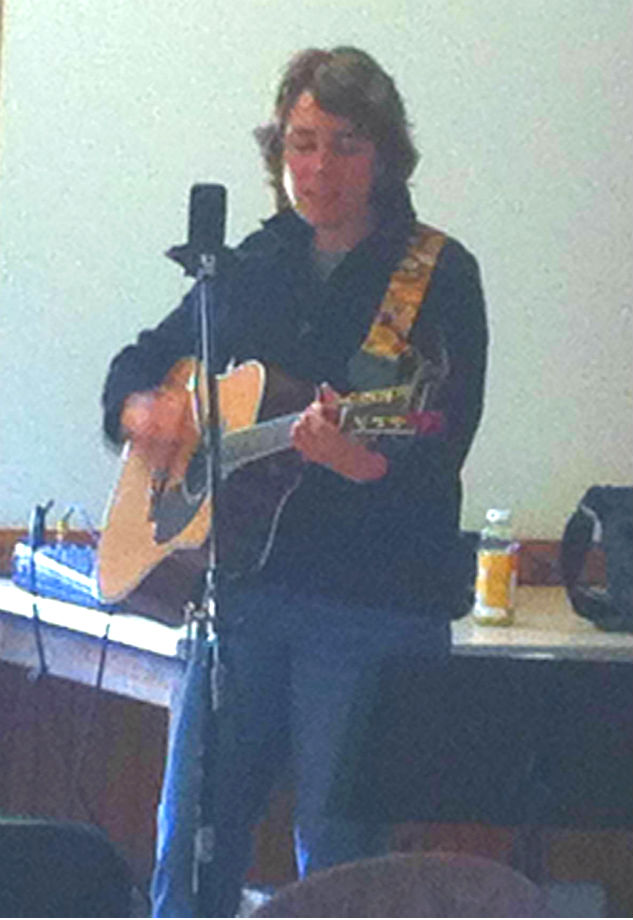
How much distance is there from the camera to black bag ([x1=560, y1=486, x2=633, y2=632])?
3754 mm

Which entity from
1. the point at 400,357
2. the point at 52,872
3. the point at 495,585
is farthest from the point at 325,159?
the point at 495,585

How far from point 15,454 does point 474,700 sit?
148 centimetres

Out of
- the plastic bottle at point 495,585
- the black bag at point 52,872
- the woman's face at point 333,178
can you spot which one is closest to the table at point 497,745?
the black bag at point 52,872

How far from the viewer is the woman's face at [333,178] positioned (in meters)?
2.86

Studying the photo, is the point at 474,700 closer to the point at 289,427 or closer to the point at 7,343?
the point at 289,427

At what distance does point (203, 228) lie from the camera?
2.54m

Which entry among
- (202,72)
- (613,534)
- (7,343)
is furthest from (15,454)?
(613,534)

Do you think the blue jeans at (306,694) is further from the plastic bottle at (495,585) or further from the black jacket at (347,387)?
the plastic bottle at (495,585)

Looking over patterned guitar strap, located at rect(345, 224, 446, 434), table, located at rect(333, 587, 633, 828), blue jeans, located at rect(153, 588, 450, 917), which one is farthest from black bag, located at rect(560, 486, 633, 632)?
patterned guitar strap, located at rect(345, 224, 446, 434)

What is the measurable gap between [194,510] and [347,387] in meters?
0.28

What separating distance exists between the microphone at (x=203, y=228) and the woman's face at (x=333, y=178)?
33 centimetres

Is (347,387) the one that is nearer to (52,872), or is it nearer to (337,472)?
(337,472)

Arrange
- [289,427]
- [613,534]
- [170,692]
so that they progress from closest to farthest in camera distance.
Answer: [289,427]
[170,692]
[613,534]

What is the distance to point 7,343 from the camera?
4031 mm
